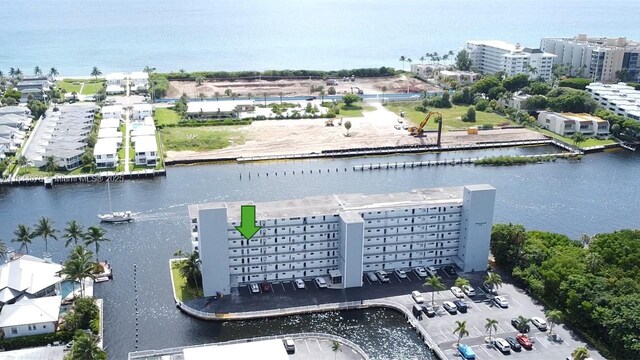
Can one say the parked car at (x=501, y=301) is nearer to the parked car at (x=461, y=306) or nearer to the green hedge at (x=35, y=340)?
the parked car at (x=461, y=306)

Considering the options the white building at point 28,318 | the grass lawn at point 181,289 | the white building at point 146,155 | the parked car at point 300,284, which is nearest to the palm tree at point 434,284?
the parked car at point 300,284

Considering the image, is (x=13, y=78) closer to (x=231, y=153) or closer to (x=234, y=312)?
(x=231, y=153)

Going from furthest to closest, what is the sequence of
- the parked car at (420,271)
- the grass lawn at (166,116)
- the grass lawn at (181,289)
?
the grass lawn at (166,116) → the parked car at (420,271) → the grass lawn at (181,289)

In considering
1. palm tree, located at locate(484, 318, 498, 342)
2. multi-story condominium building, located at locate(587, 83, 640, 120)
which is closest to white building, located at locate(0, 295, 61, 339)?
palm tree, located at locate(484, 318, 498, 342)

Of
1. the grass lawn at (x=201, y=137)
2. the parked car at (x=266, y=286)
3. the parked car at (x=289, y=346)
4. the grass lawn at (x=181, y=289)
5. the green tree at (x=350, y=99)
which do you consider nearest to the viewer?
the parked car at (x=289, y=346)

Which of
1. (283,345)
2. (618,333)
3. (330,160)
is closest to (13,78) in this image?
(330,160)

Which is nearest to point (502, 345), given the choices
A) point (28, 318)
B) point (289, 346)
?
point (289, 346)

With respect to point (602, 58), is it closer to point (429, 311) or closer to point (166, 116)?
point (166, 116)

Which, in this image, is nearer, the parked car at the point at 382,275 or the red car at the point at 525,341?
the red car at the point at 525,341
